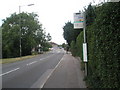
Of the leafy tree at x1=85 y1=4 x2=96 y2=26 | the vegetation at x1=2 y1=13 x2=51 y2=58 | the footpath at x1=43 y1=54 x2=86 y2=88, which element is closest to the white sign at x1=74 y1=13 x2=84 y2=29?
the leafy tree at x1=85 y1=4 x2=96 y2=26

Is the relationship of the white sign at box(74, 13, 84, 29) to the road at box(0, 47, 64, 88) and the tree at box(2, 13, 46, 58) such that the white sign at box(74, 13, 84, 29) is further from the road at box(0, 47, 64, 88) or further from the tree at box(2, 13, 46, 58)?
the tree at box(2, 13, 46, 58)

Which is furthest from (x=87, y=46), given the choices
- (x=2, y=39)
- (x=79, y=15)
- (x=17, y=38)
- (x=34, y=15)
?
(x=34, y=15)

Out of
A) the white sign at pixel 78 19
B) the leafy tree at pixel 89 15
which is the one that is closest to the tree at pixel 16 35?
the leafy tree at pixel 89 15

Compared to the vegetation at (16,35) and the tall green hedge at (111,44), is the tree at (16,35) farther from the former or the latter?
the tall green hedge at (111,44)

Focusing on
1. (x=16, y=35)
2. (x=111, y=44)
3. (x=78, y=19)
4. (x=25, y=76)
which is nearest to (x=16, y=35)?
(x=16, y=35)

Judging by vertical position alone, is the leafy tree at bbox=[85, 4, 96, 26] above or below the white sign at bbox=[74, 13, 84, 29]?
above

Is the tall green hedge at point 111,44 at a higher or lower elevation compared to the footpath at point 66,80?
higher

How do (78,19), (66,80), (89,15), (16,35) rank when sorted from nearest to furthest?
(66,80), (78,19), (89,15), (16,35)

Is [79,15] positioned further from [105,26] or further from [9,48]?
[9,48]

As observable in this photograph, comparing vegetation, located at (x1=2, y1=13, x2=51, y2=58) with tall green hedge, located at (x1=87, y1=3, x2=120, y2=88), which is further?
vegetation, located at (x1=2, y1=13, x2=51, y2=58)

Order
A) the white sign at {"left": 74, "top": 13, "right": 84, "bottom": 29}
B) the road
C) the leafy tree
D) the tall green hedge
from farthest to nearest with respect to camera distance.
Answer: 1. the leafy tree
2. the white sign at {"left": 74, "top": 13, "right": 84, "bottom": 29}
3. the road
4. the tall green hedge

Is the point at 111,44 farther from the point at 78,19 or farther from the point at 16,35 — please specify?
the point at 16,35

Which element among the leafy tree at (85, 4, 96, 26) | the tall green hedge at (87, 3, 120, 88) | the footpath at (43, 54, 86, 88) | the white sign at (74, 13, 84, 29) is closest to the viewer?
the tall green hedge at (87, 3, 120, 88)

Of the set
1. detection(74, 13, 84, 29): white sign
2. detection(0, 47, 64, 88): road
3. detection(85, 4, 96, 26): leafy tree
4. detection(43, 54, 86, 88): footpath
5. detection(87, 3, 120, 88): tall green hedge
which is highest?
detection(85, 4, 96, 26): leafy tree
